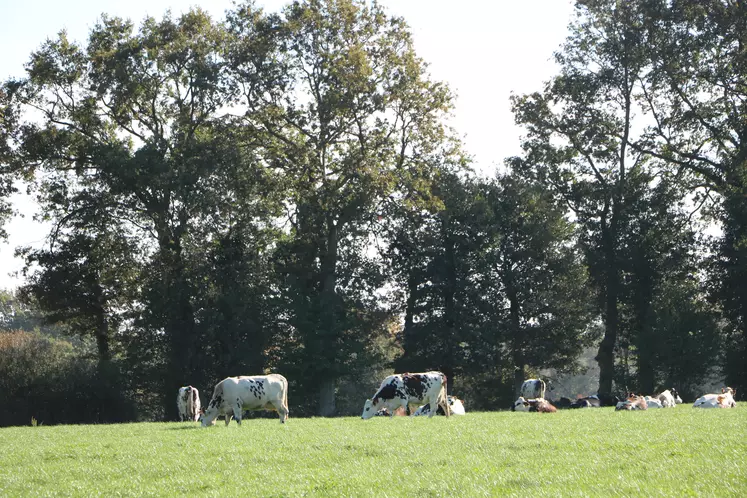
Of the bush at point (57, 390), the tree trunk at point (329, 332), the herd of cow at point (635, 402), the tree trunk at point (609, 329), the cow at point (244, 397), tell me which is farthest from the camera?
the tree trunk at point (609, 329)

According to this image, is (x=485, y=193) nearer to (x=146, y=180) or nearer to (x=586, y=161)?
(x=586, y=161)

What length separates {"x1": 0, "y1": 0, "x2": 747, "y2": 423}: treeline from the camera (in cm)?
4456

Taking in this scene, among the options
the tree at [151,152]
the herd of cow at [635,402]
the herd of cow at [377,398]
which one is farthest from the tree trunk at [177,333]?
the herd of cow at [377,398]

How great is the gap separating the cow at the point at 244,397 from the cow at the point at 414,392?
9.17ft

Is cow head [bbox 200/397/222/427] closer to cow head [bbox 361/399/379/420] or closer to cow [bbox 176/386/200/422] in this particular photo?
cow head [bbox 361/399/379/420]

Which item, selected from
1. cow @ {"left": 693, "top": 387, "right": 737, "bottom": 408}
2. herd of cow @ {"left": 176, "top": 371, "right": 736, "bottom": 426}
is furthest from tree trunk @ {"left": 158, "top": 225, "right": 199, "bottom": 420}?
cow @ {"left": 693, "top": 387, "right": 737, "bottom": 408}

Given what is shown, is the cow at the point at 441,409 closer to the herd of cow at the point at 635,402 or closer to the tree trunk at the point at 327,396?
the herd of cow at the point at 635,402

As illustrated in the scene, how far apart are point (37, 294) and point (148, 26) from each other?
53.3 feet

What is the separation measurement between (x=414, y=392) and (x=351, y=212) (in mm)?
22817

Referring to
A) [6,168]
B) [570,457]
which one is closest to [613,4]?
[6,168]

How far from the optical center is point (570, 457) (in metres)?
11.9

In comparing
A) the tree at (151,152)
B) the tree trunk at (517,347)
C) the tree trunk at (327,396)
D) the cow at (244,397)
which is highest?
the tree at (151,152)

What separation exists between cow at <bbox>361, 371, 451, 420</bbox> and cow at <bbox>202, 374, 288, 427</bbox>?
9.17 ft

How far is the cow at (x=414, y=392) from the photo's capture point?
2441 centimetres
